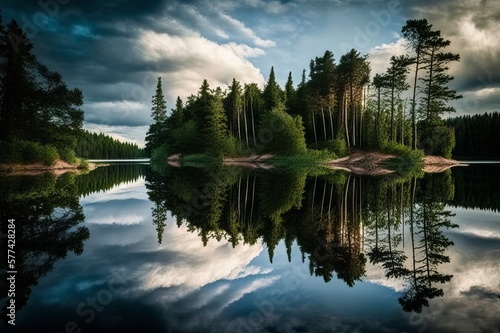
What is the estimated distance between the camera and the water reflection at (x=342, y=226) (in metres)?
5.52

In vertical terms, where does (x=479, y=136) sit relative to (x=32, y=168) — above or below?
above

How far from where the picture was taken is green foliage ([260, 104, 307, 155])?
4806 cm

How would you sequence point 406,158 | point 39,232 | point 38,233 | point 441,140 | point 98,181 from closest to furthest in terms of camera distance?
point 38,233 → point 39,232 → point 98,181 → point 406,158 → point 441,140

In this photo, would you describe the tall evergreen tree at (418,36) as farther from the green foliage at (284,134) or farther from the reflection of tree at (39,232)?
the reflection of tree at (39,232)

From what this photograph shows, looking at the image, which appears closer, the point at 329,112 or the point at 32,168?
the point at 32,168

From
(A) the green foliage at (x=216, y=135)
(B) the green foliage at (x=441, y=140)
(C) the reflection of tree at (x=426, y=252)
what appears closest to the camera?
(C) the reflection of tree at (x=426, y=252)

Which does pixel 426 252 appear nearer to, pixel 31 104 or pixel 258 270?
pixel 258 270

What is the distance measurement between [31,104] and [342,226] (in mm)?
40357

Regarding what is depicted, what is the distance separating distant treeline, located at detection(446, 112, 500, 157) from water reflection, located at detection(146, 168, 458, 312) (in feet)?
355

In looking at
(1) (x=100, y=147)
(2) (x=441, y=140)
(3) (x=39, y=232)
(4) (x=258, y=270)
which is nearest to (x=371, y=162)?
(2) (x=441, y=140)

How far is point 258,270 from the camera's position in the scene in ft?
18.4

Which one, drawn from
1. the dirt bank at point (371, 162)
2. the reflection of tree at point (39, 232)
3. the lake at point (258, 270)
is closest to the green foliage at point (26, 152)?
the reflection of tree at point (39, 232)

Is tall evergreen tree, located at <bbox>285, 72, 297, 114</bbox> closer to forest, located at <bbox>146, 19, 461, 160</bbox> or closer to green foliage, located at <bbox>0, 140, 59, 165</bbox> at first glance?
forest, located at <bbox>146, 19, 461, 160</bbox>

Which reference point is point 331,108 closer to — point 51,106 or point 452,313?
point 51,106
